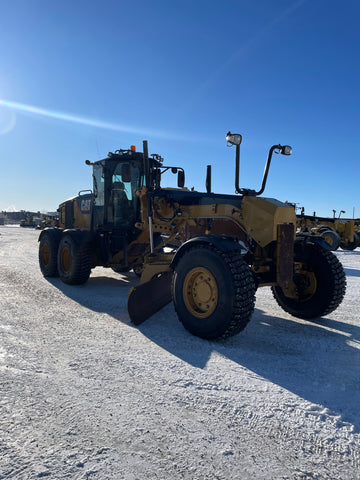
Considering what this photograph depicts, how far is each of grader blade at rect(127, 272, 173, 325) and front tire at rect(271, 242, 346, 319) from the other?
6.02 ft

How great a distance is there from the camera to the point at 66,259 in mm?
7781

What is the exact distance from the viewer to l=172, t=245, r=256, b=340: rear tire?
12.1ft

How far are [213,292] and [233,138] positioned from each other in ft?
6.59

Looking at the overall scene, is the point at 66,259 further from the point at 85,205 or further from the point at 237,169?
the point at 237,169

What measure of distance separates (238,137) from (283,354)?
8.82 ft

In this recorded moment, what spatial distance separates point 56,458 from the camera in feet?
6.31

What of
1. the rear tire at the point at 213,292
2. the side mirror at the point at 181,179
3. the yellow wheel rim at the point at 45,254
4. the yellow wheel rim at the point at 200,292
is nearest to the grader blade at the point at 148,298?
the rear tire at the point at 213,292

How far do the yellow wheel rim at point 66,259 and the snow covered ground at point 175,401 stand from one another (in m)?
3.12

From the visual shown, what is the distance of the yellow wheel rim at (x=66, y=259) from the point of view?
7.69 m

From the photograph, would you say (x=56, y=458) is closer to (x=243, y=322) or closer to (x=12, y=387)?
(x=12, y=387)

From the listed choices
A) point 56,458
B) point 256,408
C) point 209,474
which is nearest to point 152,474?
point 209,474

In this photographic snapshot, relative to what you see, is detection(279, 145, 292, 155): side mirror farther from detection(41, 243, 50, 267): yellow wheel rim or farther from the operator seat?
detection(41, 243, 50, 267): yellow wheel rim

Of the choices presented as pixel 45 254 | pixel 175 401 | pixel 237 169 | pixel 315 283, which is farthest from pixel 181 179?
pixel 175 401

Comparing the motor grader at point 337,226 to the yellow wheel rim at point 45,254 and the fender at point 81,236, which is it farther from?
the yellow wheel rim at point 45,254
